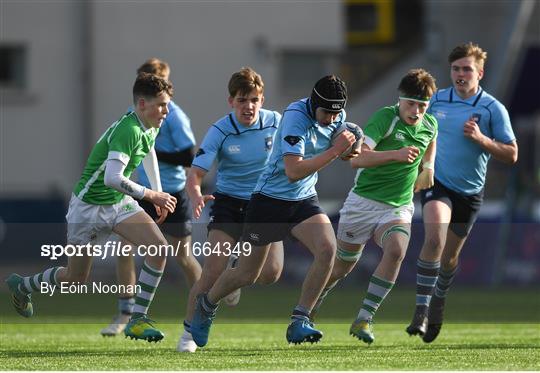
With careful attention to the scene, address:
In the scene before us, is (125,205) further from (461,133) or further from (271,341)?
(461,133)

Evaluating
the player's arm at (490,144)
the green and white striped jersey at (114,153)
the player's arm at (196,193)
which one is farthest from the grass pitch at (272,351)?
the player's arm at (490,144)

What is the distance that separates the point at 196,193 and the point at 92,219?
908 millimetres

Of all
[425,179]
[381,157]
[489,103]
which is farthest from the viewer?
[489,103]

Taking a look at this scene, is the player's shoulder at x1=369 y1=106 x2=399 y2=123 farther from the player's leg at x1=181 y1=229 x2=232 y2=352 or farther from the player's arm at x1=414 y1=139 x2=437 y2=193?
the player's leg at x1=181 y1=229 x2=232 y2=352

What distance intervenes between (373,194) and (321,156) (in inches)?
59.4

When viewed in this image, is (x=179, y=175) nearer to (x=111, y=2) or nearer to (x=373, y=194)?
(x=373, y=194)

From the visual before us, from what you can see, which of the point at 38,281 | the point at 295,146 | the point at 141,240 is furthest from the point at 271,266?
the point at 38,281

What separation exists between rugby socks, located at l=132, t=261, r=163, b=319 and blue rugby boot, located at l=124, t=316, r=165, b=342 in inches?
4.5

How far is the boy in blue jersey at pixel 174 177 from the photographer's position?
39.4 ft

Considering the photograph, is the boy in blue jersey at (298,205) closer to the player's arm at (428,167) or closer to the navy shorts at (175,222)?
the player's arm at (428,167)

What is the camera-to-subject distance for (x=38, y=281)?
10875mm

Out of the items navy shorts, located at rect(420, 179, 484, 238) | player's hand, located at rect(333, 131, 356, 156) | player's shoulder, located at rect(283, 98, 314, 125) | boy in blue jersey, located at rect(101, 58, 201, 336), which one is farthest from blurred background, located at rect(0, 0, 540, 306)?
player's hand, located at rect(333, 131, 356, 156)

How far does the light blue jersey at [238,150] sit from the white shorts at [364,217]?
2.72 feet

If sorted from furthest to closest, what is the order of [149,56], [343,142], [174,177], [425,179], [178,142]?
[149,56] < [174,177] < [178,142] < [425,179] < [343,142]
